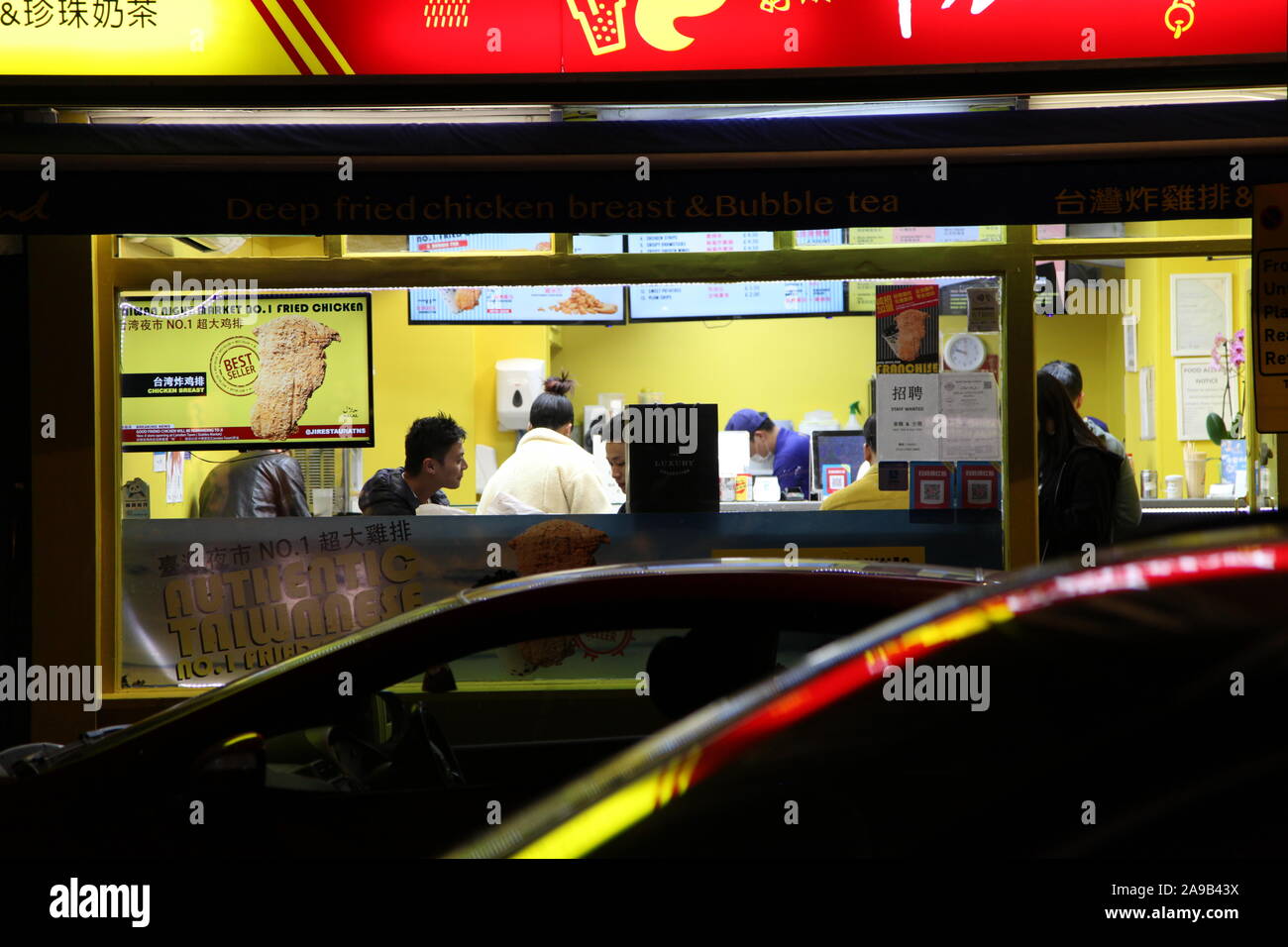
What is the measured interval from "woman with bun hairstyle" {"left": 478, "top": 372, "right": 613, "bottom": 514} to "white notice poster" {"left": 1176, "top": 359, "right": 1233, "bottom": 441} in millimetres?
3352

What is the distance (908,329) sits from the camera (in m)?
6.04

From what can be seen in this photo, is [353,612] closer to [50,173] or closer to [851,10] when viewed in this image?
[50,173]

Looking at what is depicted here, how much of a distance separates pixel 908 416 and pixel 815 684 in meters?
4.41

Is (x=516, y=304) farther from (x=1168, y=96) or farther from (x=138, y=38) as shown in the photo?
(x=1168, y=96)

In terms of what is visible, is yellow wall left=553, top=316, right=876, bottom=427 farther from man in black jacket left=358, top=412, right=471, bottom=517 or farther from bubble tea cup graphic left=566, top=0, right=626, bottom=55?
bubble tea cup graphic left=566, top=0, right=626, bottom=55

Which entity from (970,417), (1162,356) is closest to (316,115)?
(970,417)

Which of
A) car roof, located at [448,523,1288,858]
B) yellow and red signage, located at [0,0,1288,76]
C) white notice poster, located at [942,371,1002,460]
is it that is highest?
yellow and red signage, located at [0,0,1288,76]

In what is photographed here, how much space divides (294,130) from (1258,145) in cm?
394

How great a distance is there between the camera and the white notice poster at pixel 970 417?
5.96 metres

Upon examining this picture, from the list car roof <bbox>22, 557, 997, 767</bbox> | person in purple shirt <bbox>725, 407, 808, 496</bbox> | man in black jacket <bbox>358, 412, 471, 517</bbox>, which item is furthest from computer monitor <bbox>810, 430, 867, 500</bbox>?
car roof <bbox>22, 557, 997, 767</bbox>

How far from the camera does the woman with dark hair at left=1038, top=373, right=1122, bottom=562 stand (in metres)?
5.59

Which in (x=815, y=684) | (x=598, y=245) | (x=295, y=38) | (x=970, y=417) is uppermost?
(x=295, y=38)
